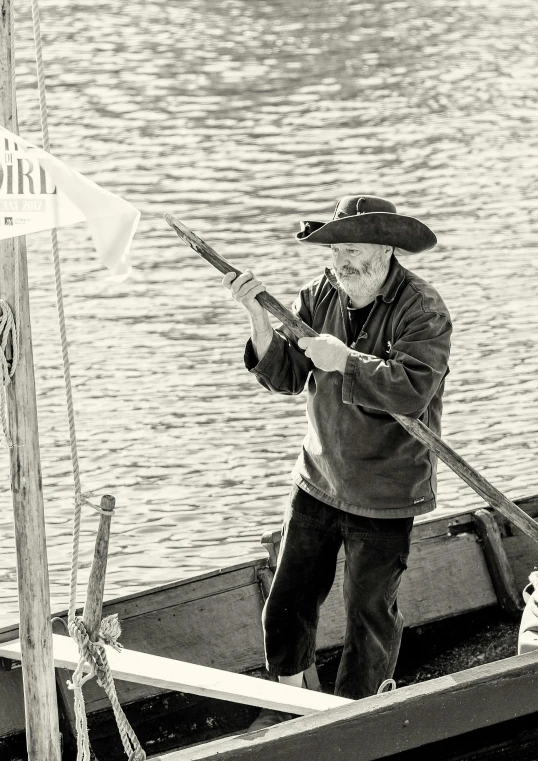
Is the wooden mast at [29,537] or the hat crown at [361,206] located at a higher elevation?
the hat crown at [361,206]

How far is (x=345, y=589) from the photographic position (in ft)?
17.6

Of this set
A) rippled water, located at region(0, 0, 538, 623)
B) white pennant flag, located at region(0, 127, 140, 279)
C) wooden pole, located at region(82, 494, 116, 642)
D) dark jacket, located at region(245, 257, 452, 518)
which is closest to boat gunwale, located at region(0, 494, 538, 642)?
dark jacket, located at region(245, 257, 452, 518)

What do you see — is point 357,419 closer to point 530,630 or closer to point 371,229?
point 371,229

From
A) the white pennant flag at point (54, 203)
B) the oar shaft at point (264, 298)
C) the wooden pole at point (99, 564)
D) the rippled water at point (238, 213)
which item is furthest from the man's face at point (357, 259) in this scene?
the rippled water at point (238, 213)

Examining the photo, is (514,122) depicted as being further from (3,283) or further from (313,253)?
(3,283)

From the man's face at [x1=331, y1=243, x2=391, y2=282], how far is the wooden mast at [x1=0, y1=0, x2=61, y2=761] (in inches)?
55.1

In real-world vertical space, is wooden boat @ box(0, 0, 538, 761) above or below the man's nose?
below

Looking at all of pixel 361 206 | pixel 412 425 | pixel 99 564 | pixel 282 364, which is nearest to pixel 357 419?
pixel 412 425

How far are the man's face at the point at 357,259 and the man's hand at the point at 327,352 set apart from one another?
27cm

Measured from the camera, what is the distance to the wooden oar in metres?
4.99

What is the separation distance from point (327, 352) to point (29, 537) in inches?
54.6

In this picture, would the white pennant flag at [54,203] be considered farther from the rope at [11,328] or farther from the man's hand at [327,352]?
the man's hand at [327,352]

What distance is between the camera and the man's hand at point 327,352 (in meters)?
5.02

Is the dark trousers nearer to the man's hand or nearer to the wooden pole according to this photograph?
the man's hand
